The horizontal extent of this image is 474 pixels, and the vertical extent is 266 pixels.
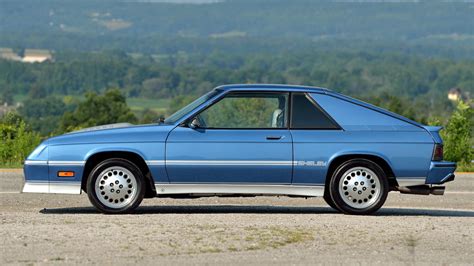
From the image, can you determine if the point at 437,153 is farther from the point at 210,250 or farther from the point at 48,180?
the point at 48,180

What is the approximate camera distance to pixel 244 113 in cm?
1267

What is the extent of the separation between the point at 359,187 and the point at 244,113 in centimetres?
142

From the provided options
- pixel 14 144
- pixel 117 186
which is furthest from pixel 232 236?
pixel 14 144

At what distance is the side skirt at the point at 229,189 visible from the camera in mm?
12406

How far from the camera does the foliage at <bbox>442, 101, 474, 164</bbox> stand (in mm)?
24938

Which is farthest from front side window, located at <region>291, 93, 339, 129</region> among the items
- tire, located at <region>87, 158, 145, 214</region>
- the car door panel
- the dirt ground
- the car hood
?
tire, located at <region>87, 158, 145, 214</region>

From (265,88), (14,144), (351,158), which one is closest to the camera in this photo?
(351,158)

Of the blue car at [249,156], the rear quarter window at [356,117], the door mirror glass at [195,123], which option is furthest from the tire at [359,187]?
the door mirror glass at [195,123]

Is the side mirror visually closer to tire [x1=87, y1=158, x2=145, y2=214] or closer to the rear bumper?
tire [x1=87, y1=158, x2=145, y2=214]

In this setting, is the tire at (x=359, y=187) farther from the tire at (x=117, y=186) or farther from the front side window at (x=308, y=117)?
the tire at (x=117, y=186)

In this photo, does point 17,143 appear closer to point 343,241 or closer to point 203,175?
point 203,175

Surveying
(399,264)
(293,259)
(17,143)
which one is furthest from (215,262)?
(17,143)

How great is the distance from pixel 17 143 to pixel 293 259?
1609 centimetres

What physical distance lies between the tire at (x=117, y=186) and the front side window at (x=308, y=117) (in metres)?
1.72
